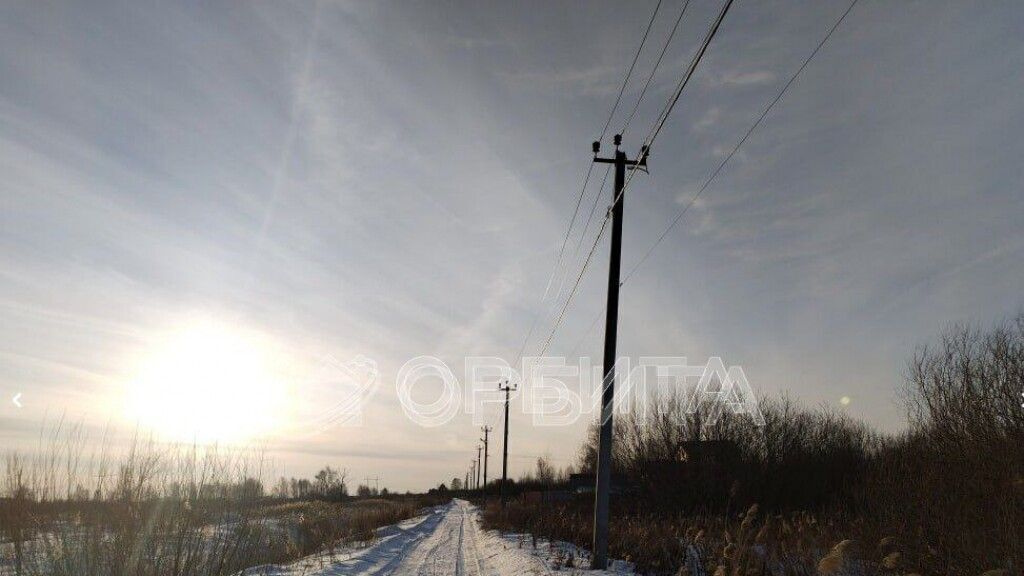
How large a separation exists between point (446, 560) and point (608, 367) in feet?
25.2

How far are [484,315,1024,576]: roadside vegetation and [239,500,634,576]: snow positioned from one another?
1.18 metres

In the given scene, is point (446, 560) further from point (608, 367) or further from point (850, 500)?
point (850, 500)

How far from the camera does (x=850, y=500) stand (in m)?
20.2

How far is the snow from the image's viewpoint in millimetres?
13367

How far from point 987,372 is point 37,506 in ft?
79.4

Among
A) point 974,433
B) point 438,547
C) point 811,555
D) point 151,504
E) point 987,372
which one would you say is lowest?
point 438,547

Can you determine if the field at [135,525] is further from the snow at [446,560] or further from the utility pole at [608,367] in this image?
the utility pole at [608,367]

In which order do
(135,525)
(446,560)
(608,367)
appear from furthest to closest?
1. (446,560)
2. (608,367)
3. (135,525)

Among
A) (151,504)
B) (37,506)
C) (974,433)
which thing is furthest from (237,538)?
(974,433)

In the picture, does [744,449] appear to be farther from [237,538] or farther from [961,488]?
[237,538]

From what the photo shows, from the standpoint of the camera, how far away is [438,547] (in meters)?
22.2

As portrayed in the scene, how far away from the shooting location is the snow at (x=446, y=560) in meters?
13.4

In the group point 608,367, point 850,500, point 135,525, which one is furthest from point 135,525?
point 850,500

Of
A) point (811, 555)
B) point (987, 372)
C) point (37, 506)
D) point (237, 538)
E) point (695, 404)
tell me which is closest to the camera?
point (37, 506)
